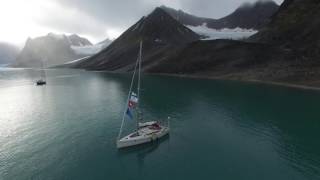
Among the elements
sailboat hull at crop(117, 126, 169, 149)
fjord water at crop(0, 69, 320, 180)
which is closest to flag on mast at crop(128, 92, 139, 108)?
sailboat hull at crop(117, 126, 169, 149)

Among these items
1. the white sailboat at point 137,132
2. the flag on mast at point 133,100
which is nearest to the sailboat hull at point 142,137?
the white sailboat at point 137,132

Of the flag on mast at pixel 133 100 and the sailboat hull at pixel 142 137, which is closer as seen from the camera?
the sailboat hull at pixel 142 137

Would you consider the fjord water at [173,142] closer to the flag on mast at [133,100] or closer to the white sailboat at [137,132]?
the white sailboat at [137,132]

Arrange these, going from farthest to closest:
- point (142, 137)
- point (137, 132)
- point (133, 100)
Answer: point (137, 132), point (142, 137), point (133, 100)

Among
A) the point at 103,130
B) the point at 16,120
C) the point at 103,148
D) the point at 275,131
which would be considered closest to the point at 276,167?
the point at 275,131

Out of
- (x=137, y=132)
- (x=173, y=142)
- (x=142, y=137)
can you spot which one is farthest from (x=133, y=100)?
(x=173, y=142)

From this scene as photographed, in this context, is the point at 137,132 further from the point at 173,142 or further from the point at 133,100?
the point at 173,142

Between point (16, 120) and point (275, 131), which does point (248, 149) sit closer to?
point (275, 131)
